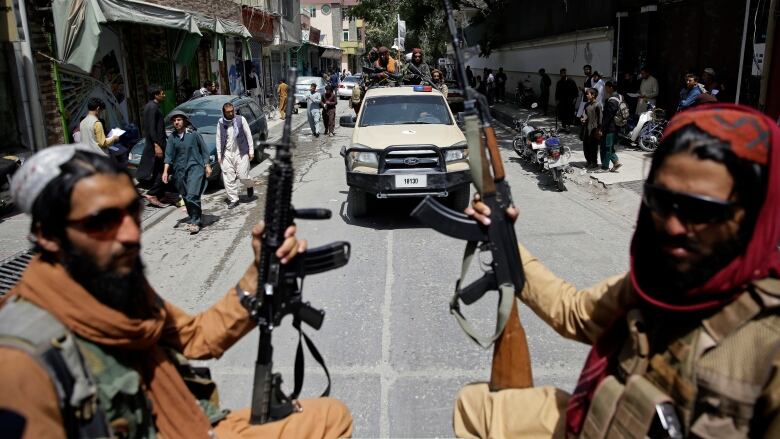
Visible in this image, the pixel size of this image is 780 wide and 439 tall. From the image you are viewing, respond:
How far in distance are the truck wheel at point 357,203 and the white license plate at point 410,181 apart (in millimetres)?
697

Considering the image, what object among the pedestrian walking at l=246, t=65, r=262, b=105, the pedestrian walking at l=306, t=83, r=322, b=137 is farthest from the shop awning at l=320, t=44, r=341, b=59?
the pedestrian walking at l=306, t=83, r=322, b=137

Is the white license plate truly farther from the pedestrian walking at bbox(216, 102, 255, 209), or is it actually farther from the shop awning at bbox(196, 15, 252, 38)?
the shop awning at bbox(196, 15, 252, 38)

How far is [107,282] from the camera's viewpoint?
1651 millimetres

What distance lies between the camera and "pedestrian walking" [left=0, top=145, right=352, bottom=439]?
143 centimetres

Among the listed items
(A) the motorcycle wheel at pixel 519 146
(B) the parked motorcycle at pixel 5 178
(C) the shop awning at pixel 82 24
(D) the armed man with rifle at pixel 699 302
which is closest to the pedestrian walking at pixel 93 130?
(B) the parked motorcycle at pixel 5 178

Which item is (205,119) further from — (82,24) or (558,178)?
(558,178)

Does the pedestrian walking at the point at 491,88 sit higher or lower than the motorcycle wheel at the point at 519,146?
higher

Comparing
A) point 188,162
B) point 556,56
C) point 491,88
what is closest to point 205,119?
point 188,162

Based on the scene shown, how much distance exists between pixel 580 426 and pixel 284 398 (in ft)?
3.58

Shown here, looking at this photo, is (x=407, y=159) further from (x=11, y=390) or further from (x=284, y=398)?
(x=11, y=390)

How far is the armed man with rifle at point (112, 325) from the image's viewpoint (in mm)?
1472

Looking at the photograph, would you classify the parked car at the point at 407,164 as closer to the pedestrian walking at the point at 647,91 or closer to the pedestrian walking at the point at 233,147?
the pedestrian walking at the point at 233,147

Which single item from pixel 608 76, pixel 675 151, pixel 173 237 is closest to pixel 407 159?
pixel 173 237

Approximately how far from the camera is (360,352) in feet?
13.7
